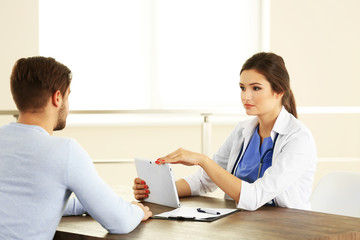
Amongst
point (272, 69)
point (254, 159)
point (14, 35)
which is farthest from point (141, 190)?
point (14, 35)

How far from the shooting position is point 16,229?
143 cm

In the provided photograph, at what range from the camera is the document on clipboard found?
1.72 metres

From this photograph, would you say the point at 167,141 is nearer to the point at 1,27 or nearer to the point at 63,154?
the point at 1,27

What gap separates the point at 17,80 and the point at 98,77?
3452 millimetres

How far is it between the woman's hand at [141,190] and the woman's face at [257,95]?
1.66 ft

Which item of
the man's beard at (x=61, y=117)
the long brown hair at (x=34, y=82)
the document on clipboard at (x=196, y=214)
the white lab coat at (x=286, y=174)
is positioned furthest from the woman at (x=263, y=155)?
the long brown hair at (x=34, y=82)

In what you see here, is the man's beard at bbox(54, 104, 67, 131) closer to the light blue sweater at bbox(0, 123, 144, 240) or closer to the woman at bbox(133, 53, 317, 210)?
the light blue sweater at bbox(0, 123, 144, 240)

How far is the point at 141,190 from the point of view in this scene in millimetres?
2039

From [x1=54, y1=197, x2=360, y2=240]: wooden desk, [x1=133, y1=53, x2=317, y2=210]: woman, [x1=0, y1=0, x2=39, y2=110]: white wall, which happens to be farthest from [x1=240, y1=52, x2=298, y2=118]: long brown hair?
[x1=0, y1=0, x2=39, y2=110]: white wall

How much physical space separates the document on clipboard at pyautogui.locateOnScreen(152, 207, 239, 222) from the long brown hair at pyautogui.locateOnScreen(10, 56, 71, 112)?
555 mm

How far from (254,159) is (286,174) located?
0.79ft

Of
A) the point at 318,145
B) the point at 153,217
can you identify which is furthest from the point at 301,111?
the point at 318,145

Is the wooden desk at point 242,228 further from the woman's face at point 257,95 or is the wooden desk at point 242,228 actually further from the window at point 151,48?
the window at point 151,48

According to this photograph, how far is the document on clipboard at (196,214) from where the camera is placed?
5.63ft
